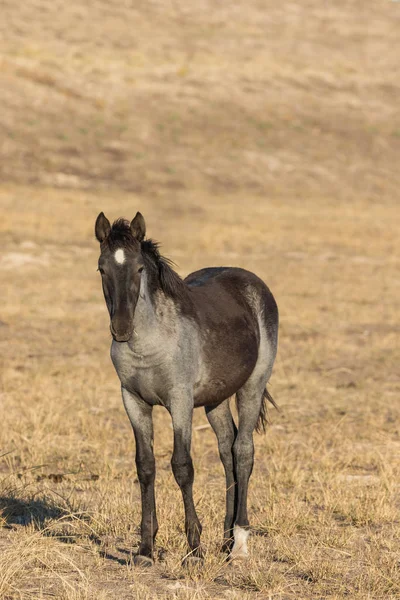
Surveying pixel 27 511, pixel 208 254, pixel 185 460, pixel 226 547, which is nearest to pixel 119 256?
pixel 185 460

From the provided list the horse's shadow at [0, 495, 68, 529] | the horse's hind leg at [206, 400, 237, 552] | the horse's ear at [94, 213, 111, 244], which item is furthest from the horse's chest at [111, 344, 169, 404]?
the horse's shadow at [0, 495, 68, 529]

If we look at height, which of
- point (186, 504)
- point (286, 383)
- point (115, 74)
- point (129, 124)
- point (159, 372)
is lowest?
point (286, 383)

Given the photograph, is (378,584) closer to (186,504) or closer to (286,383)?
(186,504)

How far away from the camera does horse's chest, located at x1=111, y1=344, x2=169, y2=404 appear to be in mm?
5906

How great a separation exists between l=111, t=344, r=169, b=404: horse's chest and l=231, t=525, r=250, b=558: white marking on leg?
1.27 m

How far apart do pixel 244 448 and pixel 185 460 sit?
3.37 ft

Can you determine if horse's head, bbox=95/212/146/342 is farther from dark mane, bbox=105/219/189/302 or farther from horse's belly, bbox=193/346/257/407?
horse's belly, bbox=193/346/257/407

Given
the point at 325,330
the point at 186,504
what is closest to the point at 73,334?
the point at 325,330

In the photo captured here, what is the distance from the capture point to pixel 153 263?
6105 mm

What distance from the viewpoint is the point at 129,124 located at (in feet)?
154

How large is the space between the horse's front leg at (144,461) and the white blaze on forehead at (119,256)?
100cm

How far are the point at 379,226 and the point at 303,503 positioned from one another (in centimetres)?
2759

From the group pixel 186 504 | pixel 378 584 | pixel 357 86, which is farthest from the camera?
pixel 357 86

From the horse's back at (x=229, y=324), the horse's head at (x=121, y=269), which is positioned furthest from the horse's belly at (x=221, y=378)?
the horse's head at (x=121, y=269)
